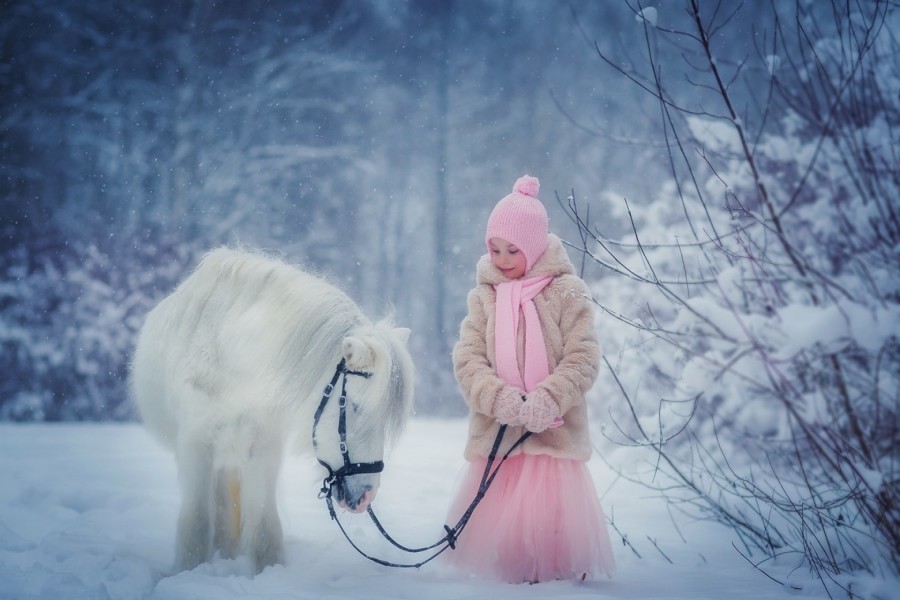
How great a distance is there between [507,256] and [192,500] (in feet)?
5.53

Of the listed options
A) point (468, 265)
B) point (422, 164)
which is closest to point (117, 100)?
point (422, 164)

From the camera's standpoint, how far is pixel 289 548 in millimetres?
3021

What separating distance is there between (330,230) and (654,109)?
719 cm

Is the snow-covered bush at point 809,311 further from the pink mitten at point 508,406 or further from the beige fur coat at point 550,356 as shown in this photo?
the pink mitten at point 508,406

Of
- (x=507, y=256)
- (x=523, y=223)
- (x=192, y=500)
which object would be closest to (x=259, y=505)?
(x=192, y=500)

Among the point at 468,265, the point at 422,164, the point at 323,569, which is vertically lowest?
the point at 323,569

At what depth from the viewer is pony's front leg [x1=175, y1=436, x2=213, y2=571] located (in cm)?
260

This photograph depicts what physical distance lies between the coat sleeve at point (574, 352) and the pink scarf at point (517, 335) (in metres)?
0.08

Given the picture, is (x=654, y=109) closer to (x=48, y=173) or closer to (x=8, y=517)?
(x=48, y=173)

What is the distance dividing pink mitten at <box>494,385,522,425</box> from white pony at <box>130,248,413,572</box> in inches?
15.0

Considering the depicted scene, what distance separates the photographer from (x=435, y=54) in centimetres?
1330

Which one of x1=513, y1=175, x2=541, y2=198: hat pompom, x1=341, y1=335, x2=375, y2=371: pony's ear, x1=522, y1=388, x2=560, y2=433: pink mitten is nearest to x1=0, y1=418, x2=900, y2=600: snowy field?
x1=341, y1=335, x2=375, y2=371: pony's ear

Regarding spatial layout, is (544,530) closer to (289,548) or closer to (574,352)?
(574,352)

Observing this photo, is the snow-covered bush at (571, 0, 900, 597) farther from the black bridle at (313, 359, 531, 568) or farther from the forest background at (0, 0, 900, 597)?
the black bridle at (313, 359, 531, 568)
